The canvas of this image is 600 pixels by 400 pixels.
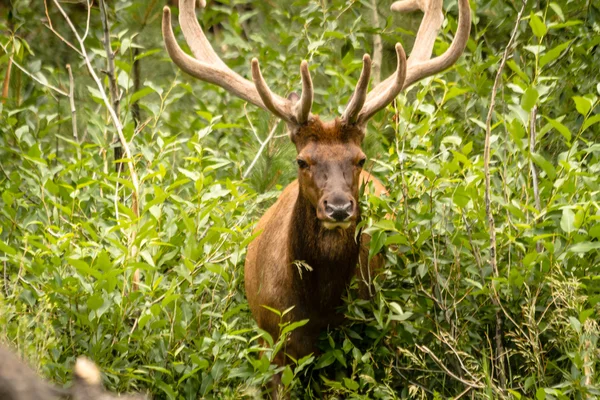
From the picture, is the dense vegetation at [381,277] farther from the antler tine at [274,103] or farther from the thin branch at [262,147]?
the thin branch at [262,147]

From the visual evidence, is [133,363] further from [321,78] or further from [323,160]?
[321,78]

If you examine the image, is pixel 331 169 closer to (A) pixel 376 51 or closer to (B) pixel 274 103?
(B) pixel 274 103

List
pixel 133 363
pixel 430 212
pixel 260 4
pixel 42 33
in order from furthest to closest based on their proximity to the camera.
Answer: pixel 260 4, pixel 42 33, pixel 430 212, pixel 133 363

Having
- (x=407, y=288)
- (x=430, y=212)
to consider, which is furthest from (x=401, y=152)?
(x=407, y=288)

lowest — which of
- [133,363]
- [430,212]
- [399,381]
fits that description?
[399,381]

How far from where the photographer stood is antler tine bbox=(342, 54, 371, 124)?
5682 millimetres

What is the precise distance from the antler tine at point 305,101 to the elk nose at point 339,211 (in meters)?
0.67

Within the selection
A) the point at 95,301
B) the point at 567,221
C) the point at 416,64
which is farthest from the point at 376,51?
the point at 95,301

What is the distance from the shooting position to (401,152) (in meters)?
5.72

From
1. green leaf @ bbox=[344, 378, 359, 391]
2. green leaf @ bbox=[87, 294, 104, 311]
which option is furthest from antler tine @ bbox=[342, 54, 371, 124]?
green leaf @ bbox=[87, 294, 104, 311]

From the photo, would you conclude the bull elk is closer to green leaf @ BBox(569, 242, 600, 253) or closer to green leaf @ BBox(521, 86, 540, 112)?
green leaf @ BBox(521, 86, 540, 112)

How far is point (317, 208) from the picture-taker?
5.70m

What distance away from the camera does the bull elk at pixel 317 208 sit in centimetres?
575

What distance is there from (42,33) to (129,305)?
453 centimetres
